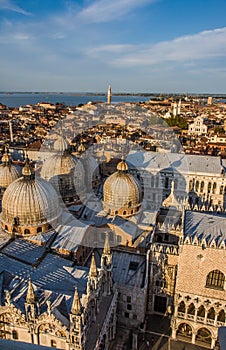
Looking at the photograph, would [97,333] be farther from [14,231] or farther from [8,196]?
[8,196]

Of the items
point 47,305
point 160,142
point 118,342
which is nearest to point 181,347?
point 118,342

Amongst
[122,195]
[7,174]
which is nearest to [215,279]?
[122,195]

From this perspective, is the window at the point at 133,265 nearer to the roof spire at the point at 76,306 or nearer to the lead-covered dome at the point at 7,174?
the roof spire at the point at 76,306

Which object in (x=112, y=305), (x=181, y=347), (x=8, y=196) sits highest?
(x=8, y=196)

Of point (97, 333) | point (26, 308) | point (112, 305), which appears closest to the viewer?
point (26, 308)

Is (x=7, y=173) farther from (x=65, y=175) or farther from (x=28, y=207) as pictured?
(x=28, y=207)

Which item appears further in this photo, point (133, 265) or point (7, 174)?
point (7, 174)

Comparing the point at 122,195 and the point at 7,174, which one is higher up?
the point at 7,174
